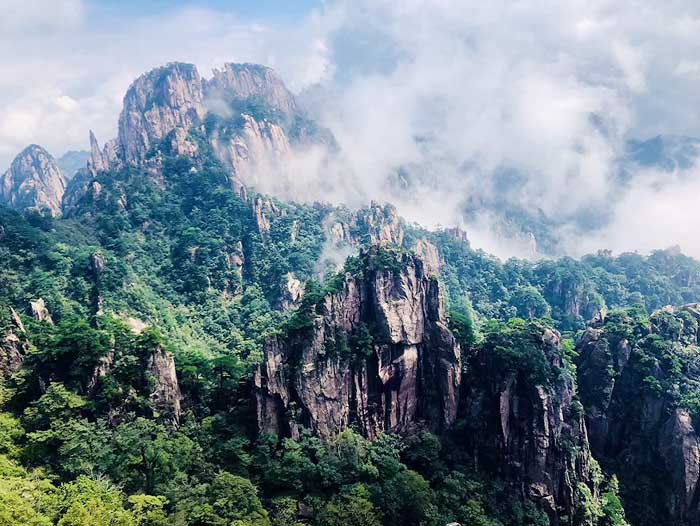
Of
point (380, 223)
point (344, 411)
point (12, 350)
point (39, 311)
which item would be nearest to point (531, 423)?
point (344, 411)

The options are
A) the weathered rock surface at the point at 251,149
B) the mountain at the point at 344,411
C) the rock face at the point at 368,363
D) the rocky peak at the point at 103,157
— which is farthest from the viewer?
the weathered rock surface at the point at 251,149

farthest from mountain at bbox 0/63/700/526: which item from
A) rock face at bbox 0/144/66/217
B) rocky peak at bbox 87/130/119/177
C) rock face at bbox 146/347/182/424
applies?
rock face at bbox 0/144/66/217

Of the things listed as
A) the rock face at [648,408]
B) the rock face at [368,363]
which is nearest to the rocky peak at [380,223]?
the rock face at [648,408]

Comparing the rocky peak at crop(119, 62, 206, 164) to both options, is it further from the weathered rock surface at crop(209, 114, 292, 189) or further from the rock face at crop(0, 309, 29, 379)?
the rock face at crop(0, 309, 29, 379)

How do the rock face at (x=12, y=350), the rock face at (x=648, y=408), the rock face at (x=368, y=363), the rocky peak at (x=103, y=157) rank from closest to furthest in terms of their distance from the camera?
the rock face at (x=12, y=350) → the rock face at (x=648, y=408) → the rock face at (x=368, y=363) → the rocky peak at (x=103, y=157)

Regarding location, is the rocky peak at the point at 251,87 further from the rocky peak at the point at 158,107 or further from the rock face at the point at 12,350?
the rock face at the point at 12,350

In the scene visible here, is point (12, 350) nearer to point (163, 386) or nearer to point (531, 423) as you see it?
point (163, 386)

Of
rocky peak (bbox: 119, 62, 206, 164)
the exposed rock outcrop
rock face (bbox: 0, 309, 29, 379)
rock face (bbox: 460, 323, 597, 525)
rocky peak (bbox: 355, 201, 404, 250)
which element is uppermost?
rocky peak (bbox: 119, 62, 206, 164)
